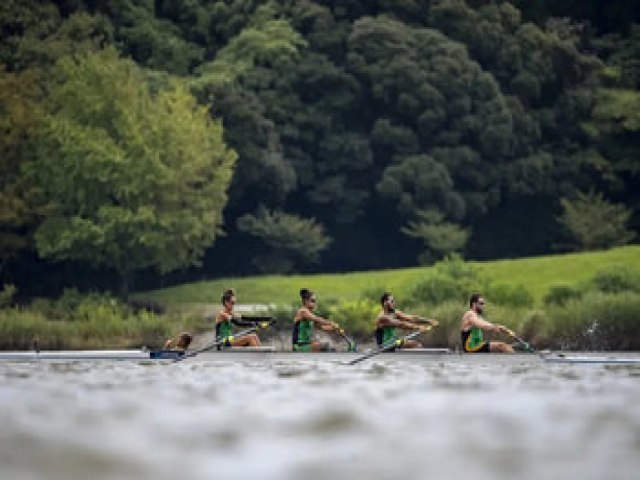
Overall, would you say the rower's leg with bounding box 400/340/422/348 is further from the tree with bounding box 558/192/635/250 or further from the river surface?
the tree with bounding box 558/192/635/250

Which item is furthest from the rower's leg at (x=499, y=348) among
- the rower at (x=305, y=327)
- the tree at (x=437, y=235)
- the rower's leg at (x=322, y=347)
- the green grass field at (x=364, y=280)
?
the tree at (x=437, y=235)

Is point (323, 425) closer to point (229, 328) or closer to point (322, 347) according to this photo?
point (322, 347)

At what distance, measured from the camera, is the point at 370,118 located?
67.2m

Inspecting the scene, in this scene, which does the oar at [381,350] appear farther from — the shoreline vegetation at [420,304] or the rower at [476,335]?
the shoreline vegetation at [420,304]

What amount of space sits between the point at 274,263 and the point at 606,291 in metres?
17.9

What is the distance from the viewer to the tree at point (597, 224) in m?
63.2

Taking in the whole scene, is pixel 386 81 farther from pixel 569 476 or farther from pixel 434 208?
pixel 569 476

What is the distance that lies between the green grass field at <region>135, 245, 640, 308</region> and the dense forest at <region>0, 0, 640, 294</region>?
1.35 metres

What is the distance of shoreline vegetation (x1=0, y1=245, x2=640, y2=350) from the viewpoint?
3903cm

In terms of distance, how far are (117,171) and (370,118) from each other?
656 inches

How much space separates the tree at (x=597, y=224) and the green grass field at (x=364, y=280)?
3.60 m

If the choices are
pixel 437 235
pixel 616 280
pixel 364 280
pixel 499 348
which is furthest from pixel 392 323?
pixel 437 235

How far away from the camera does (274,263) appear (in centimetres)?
6338

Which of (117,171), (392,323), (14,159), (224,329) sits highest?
(14,159)
